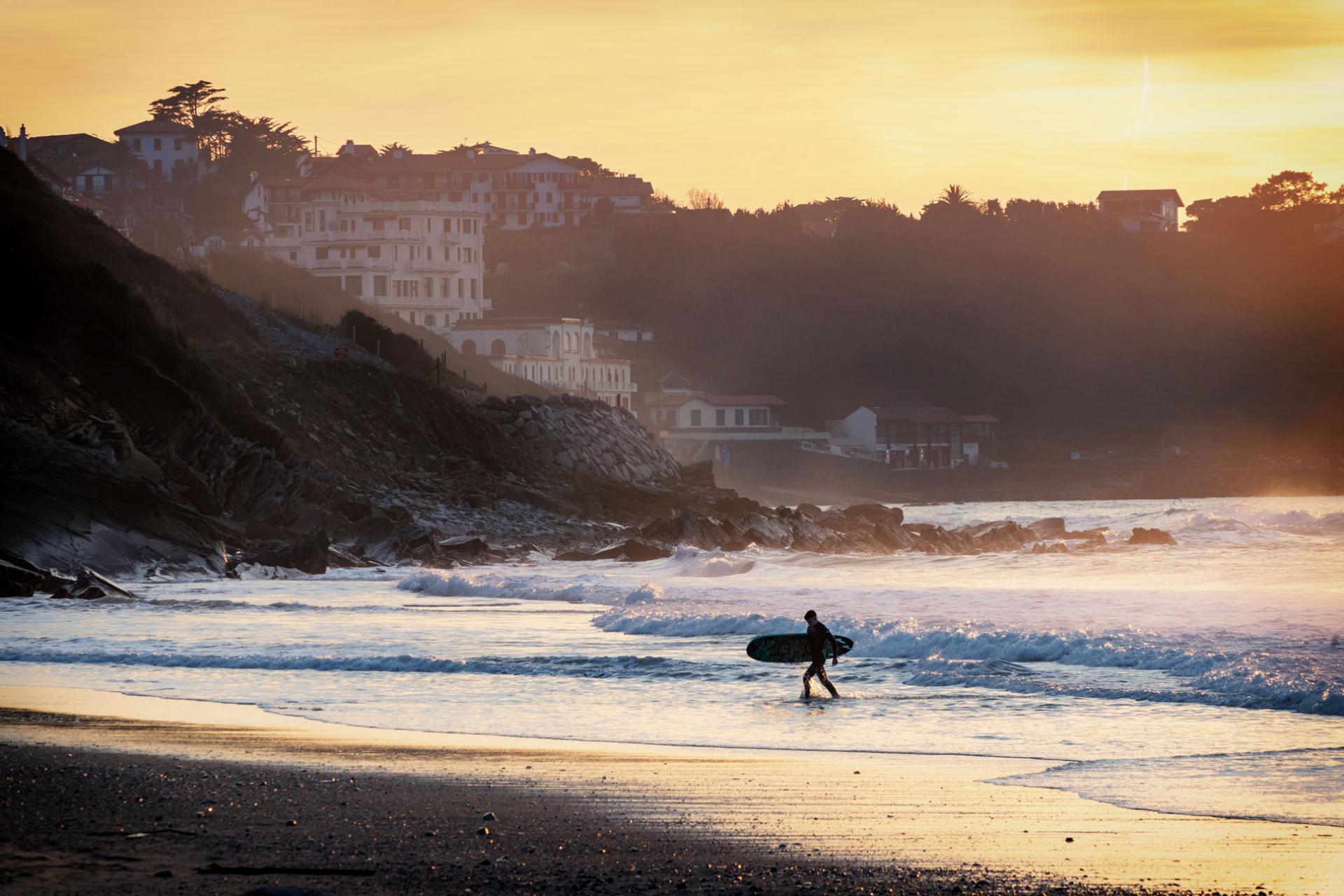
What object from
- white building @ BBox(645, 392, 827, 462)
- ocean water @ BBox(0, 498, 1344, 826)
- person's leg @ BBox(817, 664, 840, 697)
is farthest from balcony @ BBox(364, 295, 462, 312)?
person's leg @ BBox(817, 664, 840, 697)

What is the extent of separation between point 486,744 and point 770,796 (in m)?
3.59

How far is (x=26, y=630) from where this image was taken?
2269cm

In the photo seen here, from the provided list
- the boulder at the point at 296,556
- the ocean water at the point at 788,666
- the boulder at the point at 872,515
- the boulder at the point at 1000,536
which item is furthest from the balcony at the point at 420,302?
the ocean water at the point at 788,666

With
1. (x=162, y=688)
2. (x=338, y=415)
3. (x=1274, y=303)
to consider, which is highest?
(x=1274, y=303)

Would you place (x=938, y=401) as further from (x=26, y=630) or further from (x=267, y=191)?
(x=26, y=630)

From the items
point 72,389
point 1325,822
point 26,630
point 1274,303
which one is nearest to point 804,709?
point 1325,822

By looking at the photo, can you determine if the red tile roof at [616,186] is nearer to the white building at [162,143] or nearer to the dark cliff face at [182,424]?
the white building at [162,143]

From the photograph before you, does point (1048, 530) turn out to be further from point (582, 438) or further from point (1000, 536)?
point (582, 438)

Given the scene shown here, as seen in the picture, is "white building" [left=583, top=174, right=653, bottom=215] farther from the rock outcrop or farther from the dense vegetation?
the rock outcrop

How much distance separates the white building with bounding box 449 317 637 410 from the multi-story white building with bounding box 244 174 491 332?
3498 mm

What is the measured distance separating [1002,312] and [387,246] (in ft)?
269

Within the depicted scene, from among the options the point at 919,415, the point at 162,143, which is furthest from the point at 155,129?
the point at 919,415

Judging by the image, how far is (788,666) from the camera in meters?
19.8

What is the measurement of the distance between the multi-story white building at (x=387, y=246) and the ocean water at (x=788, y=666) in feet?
242
